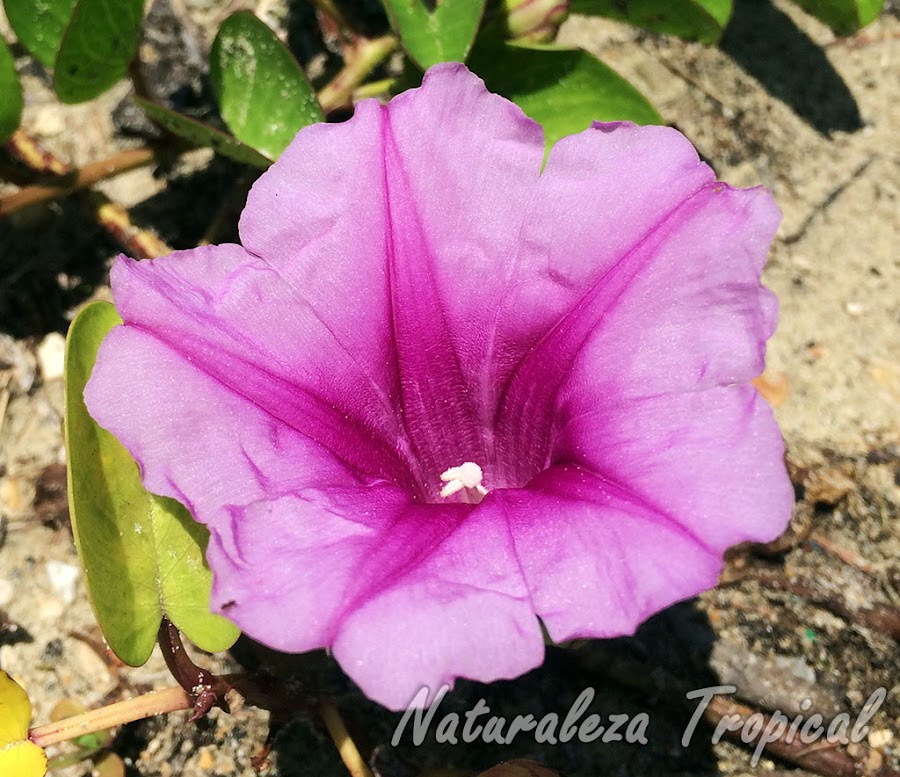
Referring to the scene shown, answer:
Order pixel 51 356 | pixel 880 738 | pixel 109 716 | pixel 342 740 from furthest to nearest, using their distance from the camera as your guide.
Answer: pixel 51 356
pixel 880 738
pixel 342 740
pixel 109 716

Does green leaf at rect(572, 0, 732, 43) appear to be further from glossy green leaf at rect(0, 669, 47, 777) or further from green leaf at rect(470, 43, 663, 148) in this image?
glossy green leaf at rect(0, 669, 47, 777)

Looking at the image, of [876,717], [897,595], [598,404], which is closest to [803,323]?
[897,595]

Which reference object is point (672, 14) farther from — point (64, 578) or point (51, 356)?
point (64, 578)

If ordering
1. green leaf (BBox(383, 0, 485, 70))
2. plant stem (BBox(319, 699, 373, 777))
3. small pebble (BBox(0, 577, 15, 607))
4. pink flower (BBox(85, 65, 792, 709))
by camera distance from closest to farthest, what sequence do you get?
pink flower (BBox(85, 65, 792, 709))
plant stem (BBox(319, 699, 373, 777))
green leaf (BBox(383, 0, 485, 70))
small pebble (BBox(0, 577, 15, 607))

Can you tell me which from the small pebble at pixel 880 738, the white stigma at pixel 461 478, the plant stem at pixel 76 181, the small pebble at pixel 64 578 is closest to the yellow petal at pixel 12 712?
the small pebble at pixel 64 578

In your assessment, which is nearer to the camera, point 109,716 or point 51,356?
point 109,716

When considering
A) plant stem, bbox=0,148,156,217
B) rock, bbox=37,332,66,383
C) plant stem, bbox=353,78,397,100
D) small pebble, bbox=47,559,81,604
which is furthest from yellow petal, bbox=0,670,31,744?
plant stem, bbox=353,78,397,100

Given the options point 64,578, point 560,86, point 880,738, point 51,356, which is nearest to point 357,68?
point 560,86

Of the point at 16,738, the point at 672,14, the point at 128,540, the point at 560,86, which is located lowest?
the point at 16,738
